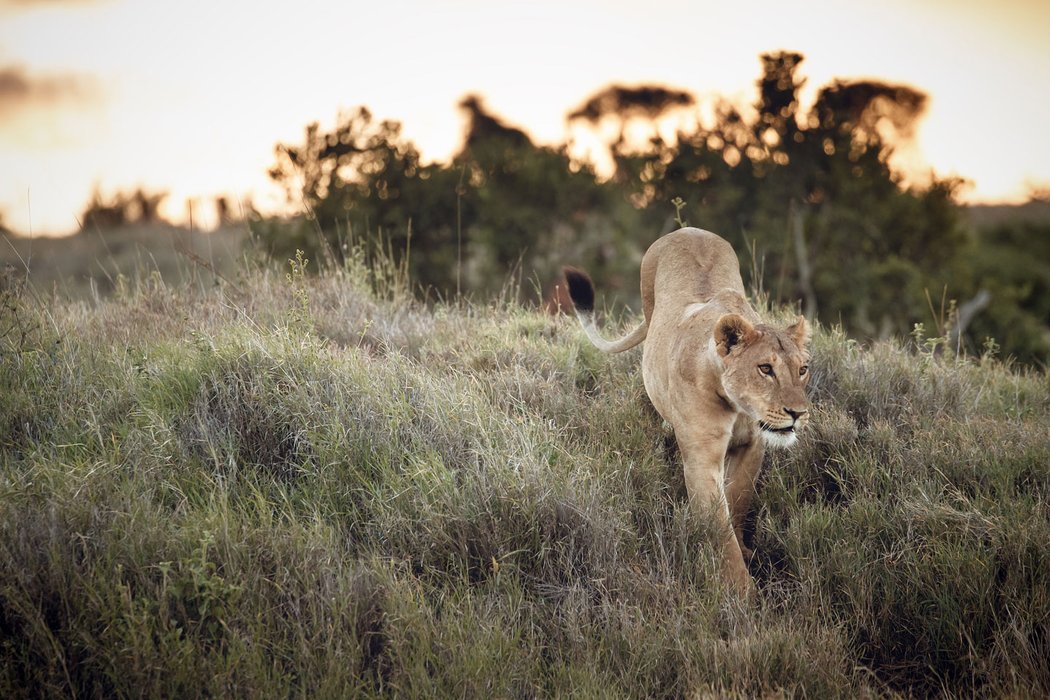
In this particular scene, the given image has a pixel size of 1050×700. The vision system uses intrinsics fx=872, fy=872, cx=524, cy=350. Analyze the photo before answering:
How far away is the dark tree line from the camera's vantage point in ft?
54.1

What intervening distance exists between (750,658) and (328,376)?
257 centimetres

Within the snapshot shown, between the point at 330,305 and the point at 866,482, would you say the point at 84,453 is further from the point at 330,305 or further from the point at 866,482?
the point at 866,482

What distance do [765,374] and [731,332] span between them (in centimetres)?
24

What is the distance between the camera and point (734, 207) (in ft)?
63.9

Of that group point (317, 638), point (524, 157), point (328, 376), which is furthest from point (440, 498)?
point (524, 157)

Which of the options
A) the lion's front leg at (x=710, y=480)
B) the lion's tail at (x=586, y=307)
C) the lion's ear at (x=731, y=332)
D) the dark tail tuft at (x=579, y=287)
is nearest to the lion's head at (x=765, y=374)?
the lion's ear at (x=731, y=332)

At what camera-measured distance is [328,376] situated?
15.1 feet

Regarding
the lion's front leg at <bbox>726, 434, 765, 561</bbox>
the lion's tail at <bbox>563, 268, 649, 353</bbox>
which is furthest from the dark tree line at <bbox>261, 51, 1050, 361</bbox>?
the lion's front leg at <bbox>726, 434, 765, 561</bbox>

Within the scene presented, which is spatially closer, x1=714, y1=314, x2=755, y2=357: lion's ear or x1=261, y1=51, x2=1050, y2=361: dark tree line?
x1=714, y1=314, x2=755, y2=357: lion's ear

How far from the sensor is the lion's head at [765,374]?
3768 millimetres

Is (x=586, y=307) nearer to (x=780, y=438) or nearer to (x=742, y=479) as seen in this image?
(x=742, y=479)

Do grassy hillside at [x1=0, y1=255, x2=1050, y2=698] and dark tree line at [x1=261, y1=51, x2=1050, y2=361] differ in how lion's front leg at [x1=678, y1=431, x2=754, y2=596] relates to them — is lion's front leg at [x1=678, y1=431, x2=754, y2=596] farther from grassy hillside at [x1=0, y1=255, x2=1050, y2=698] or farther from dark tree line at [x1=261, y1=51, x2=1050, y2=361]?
dark tree line at [x1=261, y1=51, x2=1050, y2=361]

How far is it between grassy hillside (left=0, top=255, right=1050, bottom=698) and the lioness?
0.59ft

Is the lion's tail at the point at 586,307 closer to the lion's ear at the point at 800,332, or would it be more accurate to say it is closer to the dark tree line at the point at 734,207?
the lion's ear at the point at 800,332
